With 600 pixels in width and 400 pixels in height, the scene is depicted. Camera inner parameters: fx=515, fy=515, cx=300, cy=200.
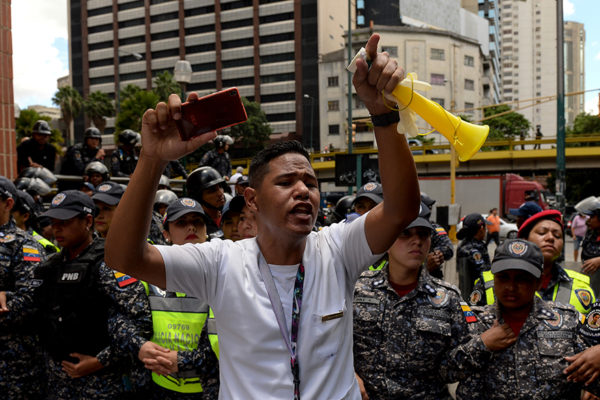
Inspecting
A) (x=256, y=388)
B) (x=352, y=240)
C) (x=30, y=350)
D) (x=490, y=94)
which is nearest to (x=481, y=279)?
(x=352, y=240)

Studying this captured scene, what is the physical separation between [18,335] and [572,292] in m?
4.27

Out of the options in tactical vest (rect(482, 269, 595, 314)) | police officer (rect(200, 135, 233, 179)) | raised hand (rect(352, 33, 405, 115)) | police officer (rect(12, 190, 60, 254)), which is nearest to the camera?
raised hand (rect(352, 33, 405, 115))

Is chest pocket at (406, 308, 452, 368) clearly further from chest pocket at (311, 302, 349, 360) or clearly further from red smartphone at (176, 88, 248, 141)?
red smartphone at (176, 88, 248, 141)

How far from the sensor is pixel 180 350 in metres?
3.24

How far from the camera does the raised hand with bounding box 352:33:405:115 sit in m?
1.81

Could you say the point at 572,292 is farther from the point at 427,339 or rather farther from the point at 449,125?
the point at 449,125

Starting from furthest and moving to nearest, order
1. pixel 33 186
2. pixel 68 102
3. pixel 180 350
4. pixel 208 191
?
pixel 68 102
pixel 33 186
pixel 208 191
pixel 180 350

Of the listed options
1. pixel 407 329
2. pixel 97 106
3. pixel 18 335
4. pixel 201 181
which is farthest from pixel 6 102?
pixel 97 106

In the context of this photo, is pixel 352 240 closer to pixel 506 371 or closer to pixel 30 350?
pixel 506 371

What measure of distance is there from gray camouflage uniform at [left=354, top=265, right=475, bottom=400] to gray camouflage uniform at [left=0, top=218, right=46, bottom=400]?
257 centimetres

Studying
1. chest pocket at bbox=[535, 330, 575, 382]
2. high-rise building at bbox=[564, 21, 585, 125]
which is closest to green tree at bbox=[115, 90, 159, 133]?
chest pocket at bbox=[535, 330, 575, 382]

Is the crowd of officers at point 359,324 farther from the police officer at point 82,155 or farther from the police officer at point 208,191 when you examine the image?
the police officer at point 82,155

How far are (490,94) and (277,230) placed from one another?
89746 millimetres

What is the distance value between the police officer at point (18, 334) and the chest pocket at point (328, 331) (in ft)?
9.36
